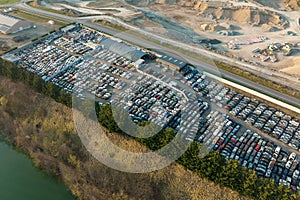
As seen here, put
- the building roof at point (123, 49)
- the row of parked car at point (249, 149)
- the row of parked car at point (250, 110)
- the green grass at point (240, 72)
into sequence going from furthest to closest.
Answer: the building roof at point (123, 49)
the green grass at point (240, 72)
the row of parked car at point (250, 110)
the row of parked car at point (249, 149)

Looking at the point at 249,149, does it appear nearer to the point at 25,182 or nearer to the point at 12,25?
the point at 25,182

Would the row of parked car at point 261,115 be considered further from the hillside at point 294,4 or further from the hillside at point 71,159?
the hillside at point 294,4

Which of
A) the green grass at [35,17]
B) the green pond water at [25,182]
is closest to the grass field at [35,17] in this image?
the green grass at [35,17]

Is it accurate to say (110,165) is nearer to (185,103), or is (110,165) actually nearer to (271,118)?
(185,103)

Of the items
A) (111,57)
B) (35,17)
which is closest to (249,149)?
(111,57)

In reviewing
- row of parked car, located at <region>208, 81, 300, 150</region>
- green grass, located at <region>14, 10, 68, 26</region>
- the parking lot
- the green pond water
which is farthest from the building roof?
the green pond water

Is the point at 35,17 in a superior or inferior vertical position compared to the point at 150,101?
superior
